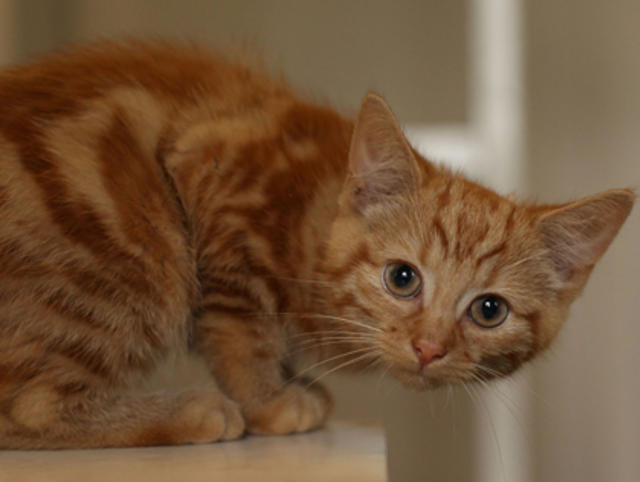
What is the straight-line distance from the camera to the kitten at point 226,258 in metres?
1.34

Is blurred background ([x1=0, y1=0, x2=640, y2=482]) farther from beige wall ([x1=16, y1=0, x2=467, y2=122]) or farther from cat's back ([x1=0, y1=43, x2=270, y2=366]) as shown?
cat's back ([x1=0, y1=43, x2=270, y2=366])

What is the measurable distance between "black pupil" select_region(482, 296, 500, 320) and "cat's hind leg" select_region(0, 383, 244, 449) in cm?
46

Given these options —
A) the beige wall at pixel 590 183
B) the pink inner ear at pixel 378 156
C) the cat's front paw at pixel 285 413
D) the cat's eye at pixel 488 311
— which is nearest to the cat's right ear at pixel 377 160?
the pink inner ear at pixel 378 156

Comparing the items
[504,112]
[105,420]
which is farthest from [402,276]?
[504,112]

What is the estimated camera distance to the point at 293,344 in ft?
5.16

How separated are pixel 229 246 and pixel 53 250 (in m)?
0.31

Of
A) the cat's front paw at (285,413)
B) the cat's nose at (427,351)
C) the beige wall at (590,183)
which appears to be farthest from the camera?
the beige wall at (590,183)

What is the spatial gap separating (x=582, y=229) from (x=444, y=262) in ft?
0.85

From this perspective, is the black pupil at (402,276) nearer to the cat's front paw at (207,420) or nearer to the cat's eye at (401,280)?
the cat's eye at (401,280)

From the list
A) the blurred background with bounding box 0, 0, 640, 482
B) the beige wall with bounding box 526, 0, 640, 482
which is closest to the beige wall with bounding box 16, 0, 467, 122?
the blurred background with bounding box 0, 0, 640, 482

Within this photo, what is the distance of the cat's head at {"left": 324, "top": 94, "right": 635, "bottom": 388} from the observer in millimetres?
1350

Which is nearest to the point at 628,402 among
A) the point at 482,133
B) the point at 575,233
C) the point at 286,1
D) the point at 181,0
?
the point at 482,133

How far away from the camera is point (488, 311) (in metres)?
1.38

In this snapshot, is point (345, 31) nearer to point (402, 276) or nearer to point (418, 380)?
point (402, 276)
